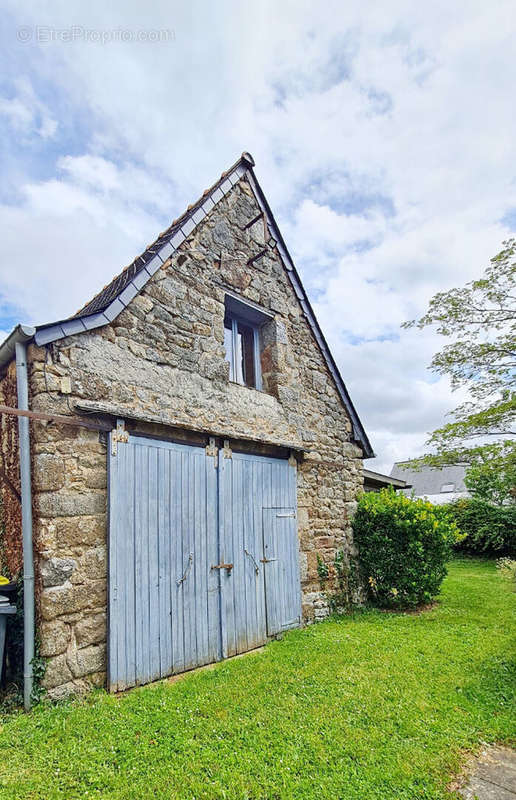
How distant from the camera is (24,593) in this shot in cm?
353

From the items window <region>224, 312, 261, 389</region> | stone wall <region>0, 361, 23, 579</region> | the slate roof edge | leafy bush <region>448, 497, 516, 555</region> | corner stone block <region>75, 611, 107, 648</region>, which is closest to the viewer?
corner stone block <region>75, 611, 107, 648</region>

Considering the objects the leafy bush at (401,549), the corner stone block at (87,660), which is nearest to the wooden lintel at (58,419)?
the corner stone block at (87,660)

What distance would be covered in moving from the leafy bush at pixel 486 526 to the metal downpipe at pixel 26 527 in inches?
491

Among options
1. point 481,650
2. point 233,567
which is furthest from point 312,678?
point 481,650

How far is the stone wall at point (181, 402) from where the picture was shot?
12.3ft

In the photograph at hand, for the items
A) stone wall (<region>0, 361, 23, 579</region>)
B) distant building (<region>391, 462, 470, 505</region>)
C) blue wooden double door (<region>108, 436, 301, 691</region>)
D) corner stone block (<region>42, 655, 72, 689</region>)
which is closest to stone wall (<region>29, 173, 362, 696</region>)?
corner stone block (<region>42, 655, 72, 689</region>)

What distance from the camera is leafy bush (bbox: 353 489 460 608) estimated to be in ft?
22.9

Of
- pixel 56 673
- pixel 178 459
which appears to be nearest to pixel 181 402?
pixel 178 459

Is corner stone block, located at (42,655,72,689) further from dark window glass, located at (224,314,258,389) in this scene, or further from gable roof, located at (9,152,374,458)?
dark window glass, located at (224,314,258,389)

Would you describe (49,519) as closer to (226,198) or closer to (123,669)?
(123,669)

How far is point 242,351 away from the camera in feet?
21.7

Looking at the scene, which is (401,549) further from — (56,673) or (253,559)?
(56,673)

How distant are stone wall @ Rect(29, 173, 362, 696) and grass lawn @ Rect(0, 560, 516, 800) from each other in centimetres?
65

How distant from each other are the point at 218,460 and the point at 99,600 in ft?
6.60
